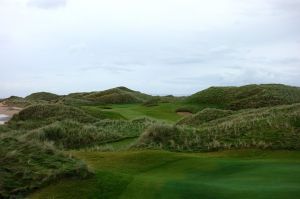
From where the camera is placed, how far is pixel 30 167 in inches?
565

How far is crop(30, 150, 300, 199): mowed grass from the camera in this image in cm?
1200

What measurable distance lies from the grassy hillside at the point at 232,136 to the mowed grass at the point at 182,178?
177 centimetres

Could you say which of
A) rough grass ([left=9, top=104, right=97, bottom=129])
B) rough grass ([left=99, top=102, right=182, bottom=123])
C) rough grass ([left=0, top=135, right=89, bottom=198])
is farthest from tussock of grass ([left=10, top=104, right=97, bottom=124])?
rough grass ([left=0, top=135, right=89, bottom=198])

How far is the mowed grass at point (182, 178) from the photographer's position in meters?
12.0

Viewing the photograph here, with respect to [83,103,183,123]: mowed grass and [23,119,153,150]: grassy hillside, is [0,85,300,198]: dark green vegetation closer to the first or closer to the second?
[23,119,153,150]: grassy hillside

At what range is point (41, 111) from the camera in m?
35.2

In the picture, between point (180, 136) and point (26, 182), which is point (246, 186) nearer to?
point (26, 182)

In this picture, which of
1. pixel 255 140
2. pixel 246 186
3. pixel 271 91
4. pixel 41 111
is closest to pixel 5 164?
pixel 246 186

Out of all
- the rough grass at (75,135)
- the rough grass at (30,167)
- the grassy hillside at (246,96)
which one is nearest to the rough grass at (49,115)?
the rough grass at (75,135)

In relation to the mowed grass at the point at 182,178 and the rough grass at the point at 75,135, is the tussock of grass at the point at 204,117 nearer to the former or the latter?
the rough grass at the point at 75,135

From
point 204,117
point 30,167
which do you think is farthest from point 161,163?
point 204,117

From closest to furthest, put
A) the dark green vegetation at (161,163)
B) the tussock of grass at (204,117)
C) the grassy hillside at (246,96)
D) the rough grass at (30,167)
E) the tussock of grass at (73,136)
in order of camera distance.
Result: the dark green vegetation at (161,163)
the rough grass at (30,167)
the tussock of grass at (73,136)
the tussock of grass at (204,117)
the grassy hillside at (246,96)

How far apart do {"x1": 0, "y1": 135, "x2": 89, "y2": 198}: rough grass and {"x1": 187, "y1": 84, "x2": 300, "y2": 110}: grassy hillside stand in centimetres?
2896

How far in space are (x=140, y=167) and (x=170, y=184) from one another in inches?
111
